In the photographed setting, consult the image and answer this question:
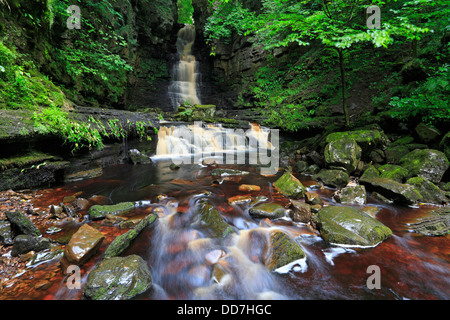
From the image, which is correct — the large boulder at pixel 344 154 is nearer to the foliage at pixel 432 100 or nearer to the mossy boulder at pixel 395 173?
the mossy boulder at pixel 395 173

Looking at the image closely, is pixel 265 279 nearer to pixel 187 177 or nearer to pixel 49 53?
pixel 187 177

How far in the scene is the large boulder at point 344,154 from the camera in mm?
5160

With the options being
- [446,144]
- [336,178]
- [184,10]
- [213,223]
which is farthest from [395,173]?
[184,10]

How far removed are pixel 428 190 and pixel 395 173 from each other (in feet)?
2.41

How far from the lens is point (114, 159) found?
680 centimetres

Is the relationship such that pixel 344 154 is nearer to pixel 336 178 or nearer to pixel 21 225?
pixel 336 178

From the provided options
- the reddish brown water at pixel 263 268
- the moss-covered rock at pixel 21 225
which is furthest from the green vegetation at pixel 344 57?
the moss-covered rock at pixel 21 225

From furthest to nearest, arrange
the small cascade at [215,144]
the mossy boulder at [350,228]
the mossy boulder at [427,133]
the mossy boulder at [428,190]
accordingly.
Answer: the small cascade at [215,144], the mossy boulder at [427,133], the mossy boulder at [428,190], the mossy boulder at [350,228]

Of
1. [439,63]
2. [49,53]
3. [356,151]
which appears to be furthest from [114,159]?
[439,63]

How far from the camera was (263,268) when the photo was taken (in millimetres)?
2371

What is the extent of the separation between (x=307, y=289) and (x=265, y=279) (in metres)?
0.47

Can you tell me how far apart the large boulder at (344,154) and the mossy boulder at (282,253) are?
3.66m

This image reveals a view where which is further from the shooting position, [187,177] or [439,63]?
[187,177]

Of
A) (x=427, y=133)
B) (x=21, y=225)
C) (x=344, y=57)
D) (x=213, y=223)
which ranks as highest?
(x=344, y=57)
